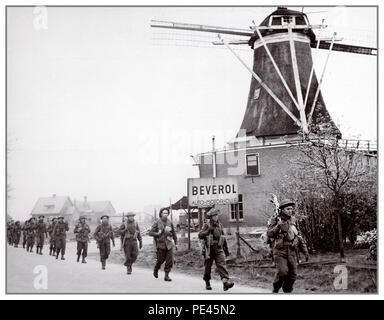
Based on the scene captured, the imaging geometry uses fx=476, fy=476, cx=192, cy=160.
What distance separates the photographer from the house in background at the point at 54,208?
13.2 meters

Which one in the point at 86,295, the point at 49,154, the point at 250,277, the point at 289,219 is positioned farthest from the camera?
the point at 49,154

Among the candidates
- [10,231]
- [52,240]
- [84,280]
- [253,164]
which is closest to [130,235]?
[84,280]

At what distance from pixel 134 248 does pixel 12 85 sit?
5.31 meters

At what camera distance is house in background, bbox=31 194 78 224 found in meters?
13.2

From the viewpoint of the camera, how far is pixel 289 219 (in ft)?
32.1

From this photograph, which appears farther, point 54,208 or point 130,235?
point 54,208

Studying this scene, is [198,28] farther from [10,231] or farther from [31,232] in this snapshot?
[10,231]

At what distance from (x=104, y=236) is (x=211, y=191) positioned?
3303mm

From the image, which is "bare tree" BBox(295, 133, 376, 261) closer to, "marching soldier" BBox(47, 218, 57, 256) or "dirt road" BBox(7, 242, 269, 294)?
"dirt road" BBox(7, 242, 269, 294)

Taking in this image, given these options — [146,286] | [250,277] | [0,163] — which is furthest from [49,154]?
[250,277]

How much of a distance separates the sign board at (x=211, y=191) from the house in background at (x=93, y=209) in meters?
2.32

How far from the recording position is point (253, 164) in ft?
61.1

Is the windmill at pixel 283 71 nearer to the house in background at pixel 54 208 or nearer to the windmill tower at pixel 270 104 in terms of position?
the windmill tower at pixel 270 104

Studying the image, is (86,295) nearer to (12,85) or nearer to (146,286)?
(146,286)
